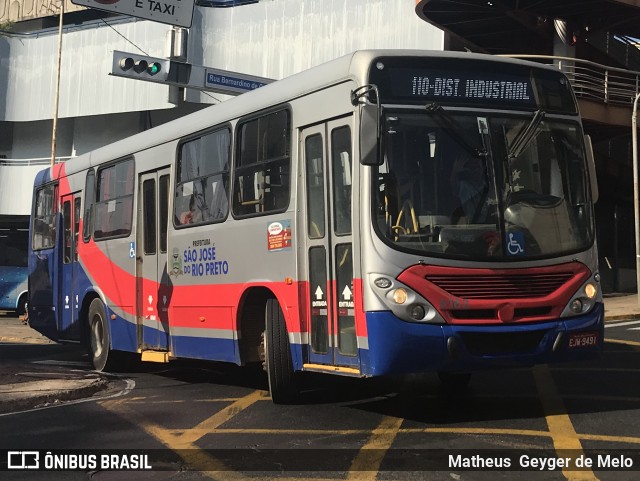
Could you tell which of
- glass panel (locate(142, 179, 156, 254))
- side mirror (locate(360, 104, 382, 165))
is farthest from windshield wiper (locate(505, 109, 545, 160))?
glass panel (locate(142, 179, 156, 254))

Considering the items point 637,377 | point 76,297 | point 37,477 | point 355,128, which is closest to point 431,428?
point 355,128

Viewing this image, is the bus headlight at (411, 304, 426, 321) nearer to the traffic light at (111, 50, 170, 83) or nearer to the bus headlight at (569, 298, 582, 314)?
the bus headlight at (569, 298, 582, 314)

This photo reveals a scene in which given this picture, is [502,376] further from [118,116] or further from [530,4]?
[118,116]

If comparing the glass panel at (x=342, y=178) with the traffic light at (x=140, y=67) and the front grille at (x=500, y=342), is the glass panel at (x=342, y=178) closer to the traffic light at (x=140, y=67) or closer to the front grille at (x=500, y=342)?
the front grille at (x=500, y=342)

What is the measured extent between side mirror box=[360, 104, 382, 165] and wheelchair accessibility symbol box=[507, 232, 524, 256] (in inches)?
54.6

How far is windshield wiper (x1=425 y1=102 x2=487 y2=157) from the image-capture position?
307 inches

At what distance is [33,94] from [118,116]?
12.8ft

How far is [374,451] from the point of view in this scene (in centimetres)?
678

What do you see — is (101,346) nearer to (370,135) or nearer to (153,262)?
(153,262)

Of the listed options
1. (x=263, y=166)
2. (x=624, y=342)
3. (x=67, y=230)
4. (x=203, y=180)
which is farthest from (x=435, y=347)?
(x=67, y=230)

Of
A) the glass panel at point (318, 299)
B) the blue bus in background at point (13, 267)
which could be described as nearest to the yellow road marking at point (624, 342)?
the glass panel at point (318, 299)

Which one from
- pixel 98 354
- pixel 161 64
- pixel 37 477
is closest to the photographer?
pixel 37 477

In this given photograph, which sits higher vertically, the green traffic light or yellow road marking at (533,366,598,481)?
the green traffic light

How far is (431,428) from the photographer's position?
7.57 metres
